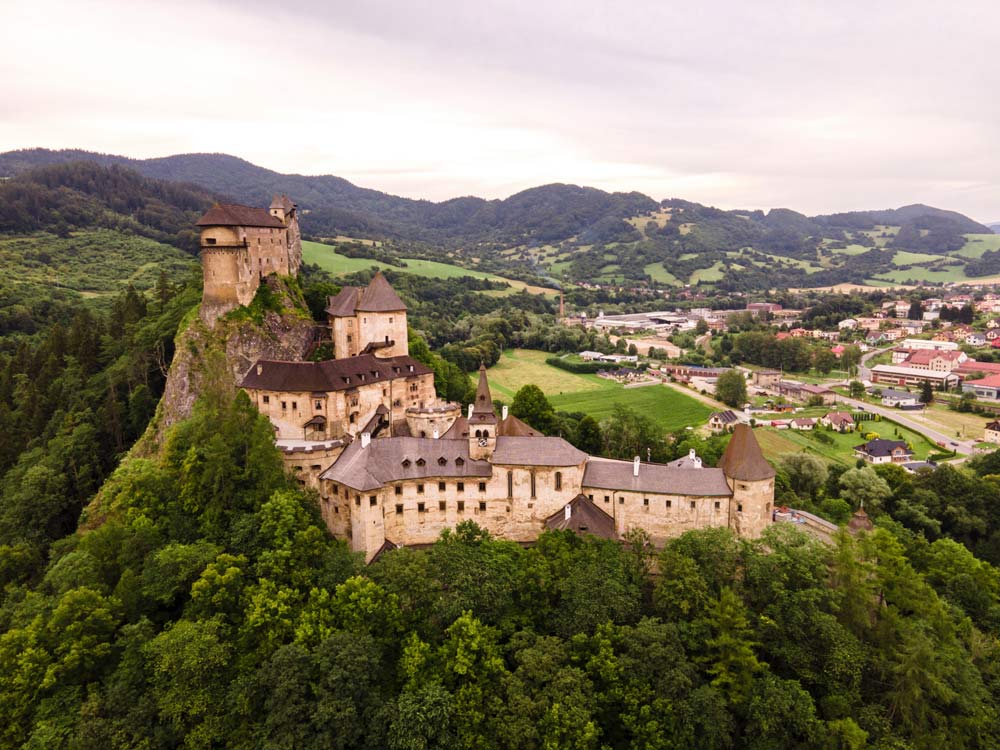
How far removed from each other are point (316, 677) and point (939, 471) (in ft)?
246

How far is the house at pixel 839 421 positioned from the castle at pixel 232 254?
321 feet

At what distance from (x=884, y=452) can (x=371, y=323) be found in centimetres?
7930

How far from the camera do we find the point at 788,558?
41781mm

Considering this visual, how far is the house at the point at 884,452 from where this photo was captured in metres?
91.4

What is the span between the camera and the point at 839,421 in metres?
110

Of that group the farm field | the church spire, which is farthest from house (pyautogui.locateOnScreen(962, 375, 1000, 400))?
the church spire

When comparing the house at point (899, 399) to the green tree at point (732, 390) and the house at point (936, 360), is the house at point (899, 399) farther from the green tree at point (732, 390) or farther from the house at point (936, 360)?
the green tree at point (732, 390)

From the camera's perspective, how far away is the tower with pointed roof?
Answer: 62812mm

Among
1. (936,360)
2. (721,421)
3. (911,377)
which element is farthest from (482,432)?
(936,360)

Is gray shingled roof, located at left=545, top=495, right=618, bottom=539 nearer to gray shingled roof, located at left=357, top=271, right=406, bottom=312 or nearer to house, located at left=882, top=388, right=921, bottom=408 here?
gray shingled roof, located at left=357, top=271, right=406, bottom=312

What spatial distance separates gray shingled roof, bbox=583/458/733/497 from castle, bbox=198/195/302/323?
39052mm

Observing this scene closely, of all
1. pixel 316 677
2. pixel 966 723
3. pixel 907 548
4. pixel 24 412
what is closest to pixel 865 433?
pixel 907 548

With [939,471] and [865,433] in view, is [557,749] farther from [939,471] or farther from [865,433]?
[865,433]

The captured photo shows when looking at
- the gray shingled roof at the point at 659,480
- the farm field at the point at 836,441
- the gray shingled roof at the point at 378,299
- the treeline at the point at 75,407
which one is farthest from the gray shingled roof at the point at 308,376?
the farm field at the point at 836,441
